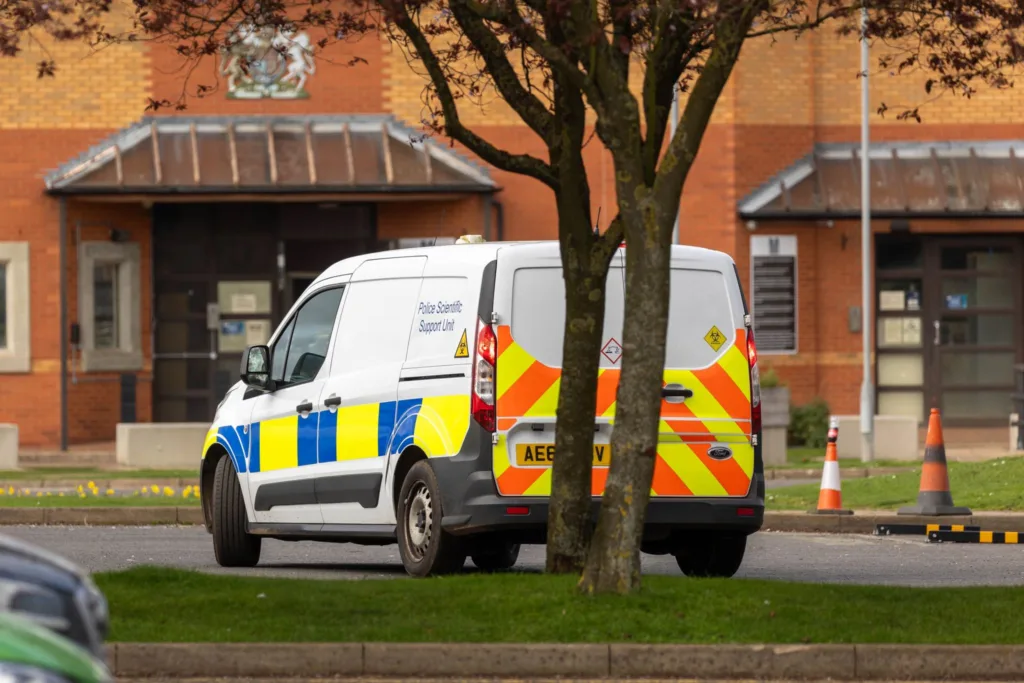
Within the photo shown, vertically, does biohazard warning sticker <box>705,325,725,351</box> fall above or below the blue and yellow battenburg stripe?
above

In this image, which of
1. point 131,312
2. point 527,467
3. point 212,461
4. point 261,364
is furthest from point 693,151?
point 131,312

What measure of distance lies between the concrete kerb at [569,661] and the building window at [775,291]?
798 inches

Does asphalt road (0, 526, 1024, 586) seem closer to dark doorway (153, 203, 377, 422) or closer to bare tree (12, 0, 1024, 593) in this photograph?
bare tree (12, 0, 1024, 593)

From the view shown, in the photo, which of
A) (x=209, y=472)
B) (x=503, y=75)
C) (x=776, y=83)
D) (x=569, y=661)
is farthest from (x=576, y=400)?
(x=776, y=83)

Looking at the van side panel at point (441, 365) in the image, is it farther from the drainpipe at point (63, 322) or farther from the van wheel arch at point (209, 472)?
the drainpipe at point (63, 322)

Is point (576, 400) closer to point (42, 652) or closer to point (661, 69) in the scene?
point (661, 69)

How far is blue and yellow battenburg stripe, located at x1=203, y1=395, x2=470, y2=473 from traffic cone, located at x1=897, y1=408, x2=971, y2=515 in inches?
254

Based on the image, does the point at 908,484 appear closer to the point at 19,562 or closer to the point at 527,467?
the point at 527,467

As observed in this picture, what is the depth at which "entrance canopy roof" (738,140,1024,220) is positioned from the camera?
2827 cm

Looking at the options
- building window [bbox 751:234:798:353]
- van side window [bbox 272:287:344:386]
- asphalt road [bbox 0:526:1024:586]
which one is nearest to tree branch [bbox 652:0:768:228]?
asphalt road [bbox 0:526:1024:586]

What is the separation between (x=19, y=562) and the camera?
5090 millimetres

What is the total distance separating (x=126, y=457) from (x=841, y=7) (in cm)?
1643

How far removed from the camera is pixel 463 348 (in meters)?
11.2

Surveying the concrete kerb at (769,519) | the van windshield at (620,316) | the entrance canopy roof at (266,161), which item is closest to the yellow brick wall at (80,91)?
the entrance canopy roof at (266,161)
